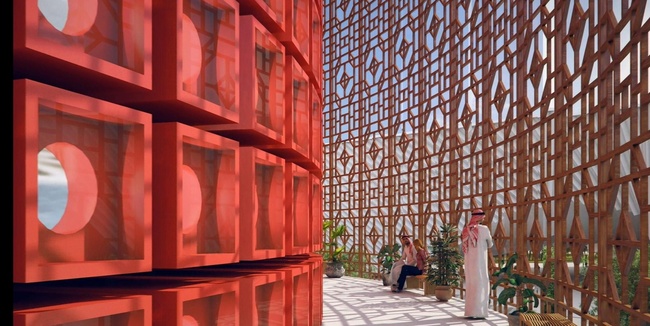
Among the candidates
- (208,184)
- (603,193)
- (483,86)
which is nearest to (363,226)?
(483,86)

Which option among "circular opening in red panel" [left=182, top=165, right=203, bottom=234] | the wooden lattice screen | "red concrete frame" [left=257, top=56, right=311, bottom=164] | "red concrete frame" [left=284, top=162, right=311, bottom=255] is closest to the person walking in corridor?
the wooden lattice screen

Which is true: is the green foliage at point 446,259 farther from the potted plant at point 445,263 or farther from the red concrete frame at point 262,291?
the red concrete frame at point 262,291

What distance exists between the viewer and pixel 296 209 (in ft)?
21.1

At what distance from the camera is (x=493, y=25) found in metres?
14.1

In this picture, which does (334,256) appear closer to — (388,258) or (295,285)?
(388,258)

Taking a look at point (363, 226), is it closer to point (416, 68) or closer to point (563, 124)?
point (416, 68)

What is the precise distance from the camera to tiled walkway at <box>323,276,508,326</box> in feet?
41.6

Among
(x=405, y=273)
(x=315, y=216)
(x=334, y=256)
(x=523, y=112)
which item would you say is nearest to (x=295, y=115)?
(x=315, y=216)

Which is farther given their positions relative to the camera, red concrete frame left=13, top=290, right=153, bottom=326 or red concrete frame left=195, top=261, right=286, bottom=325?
red concrete frame left=195, top=261, right=286, bottom=325

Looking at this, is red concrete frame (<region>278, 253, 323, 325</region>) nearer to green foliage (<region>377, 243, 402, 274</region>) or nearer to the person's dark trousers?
the person's dark trousers

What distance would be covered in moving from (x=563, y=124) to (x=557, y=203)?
1182 millimetres

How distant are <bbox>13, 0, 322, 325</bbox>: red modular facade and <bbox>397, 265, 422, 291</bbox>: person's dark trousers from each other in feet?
43.9

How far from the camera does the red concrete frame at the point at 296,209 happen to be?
19.9ft

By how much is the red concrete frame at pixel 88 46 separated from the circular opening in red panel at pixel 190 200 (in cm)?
58
